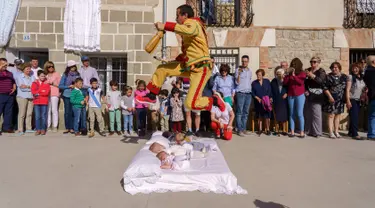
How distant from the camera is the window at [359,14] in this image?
884cm

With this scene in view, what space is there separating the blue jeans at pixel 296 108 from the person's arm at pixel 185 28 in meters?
3.35

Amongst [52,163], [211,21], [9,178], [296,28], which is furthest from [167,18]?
[9,178]

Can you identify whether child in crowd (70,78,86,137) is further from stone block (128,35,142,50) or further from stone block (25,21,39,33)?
stone block (25,21,39,33)

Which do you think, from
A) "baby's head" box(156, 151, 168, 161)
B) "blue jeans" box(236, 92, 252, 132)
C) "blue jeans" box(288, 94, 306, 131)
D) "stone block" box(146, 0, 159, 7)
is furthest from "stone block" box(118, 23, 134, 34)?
"baby's head" box(156, 151, 168, 161)

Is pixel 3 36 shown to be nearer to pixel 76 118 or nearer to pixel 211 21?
pixel 76 118

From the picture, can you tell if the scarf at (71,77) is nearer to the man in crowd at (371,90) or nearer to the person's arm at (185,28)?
the person's arm at (185,28)

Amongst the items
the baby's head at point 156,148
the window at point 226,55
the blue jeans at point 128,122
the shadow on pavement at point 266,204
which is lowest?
the shadow on pavement at point 266,204

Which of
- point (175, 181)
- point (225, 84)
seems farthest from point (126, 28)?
point (175, 181)

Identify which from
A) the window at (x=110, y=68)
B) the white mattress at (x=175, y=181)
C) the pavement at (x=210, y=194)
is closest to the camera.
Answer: the pavement at (x=210, y=194)

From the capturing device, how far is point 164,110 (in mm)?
7371

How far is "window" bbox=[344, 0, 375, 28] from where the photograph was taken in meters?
8.84

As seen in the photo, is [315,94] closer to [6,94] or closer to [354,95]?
[354,95]

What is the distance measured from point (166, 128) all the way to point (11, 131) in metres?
3.09

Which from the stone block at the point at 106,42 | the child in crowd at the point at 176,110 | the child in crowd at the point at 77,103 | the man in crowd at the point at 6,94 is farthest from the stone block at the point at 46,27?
the child in crowd at the point at 176,110
